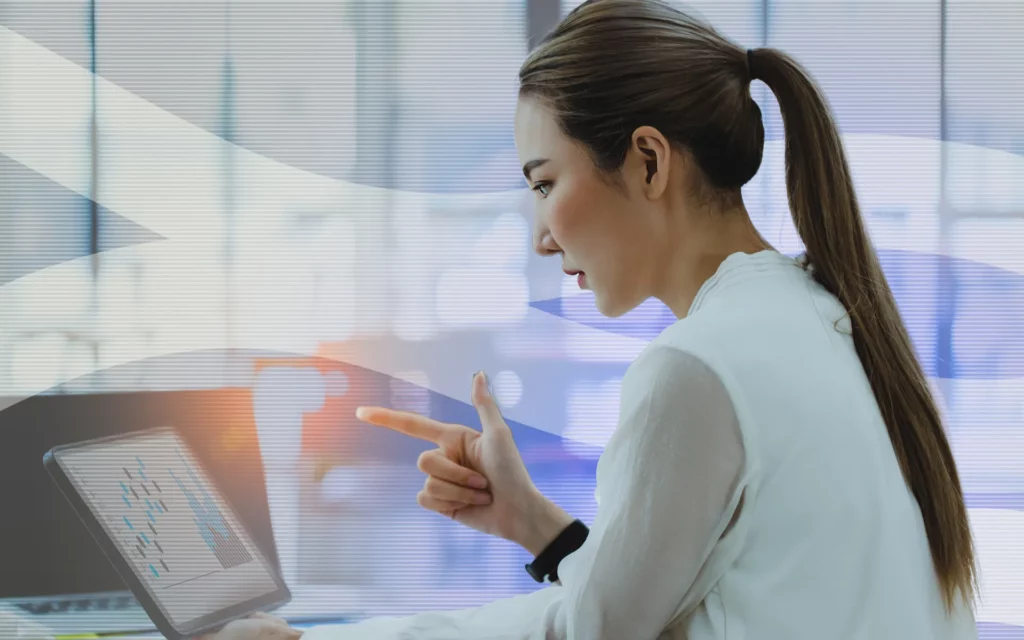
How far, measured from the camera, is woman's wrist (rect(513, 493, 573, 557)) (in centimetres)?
107

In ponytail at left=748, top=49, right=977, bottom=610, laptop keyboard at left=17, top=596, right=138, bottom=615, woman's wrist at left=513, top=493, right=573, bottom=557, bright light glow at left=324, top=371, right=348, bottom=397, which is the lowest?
laptop keyboard at left=17, top=596, right=138, bottom=615

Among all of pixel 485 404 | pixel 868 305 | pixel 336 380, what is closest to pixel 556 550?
pixel 485 404

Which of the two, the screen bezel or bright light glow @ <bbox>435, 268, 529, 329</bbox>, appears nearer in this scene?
the screen bezel

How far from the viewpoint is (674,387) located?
64 centimetres

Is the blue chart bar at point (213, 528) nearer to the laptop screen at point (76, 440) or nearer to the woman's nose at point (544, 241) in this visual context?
the laptop screen at point (76, 440)

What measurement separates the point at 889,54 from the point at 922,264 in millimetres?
422

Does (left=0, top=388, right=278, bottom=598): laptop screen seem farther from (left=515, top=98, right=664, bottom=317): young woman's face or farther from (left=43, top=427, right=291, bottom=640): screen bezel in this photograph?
(left=515, top=98, right=664, bottom=317): young woman's face

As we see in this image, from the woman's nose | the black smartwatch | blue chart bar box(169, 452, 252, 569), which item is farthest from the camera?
blue chart bar box(169, 452, 252, 569)

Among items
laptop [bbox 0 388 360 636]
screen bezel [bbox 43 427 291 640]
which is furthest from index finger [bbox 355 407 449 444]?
laptop [bbox 0 388 360 636]

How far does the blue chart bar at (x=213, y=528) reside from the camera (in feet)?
4.38

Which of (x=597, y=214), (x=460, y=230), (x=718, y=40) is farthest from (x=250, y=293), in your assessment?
(x=718, y=40)

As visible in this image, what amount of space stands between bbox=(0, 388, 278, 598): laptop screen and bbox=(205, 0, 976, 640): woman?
2.82ft

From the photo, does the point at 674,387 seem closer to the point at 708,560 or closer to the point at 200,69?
the point at 708,560

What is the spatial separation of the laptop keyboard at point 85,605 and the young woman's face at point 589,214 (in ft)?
4.09
